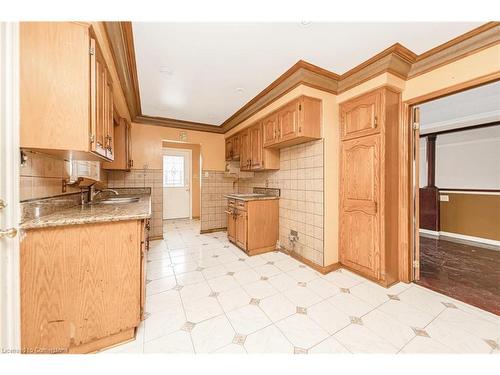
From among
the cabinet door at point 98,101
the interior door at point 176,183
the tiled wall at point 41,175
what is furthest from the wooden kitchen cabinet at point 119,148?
the interior door at point 176,183

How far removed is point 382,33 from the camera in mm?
1660

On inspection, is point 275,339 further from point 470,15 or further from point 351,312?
point 470,15

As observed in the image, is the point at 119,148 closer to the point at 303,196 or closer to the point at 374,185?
the point at 303,196

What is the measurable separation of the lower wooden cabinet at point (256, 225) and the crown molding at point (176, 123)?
201cm

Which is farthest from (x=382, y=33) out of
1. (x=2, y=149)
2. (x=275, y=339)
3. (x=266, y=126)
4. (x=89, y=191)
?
(x=89, y=191)

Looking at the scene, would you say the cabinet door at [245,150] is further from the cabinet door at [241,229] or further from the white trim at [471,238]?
the white trim at [471,238]

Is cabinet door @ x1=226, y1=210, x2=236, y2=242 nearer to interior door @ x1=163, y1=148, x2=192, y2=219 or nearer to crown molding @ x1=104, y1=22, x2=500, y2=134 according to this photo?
crown molding @ x1=104, y1=22, x2=500, y2=134

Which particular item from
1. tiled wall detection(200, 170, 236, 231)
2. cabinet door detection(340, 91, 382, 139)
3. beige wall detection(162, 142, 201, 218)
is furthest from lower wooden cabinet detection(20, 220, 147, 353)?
beige wall detection(162, 142, 201, 218)

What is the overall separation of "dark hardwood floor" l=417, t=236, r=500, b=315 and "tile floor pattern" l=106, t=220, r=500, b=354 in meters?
0.19

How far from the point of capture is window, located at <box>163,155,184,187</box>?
574 centimetres

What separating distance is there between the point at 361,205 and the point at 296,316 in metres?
1.46

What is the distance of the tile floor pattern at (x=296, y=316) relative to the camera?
136 cm

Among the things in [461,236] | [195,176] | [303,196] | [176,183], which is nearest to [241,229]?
[303,196]

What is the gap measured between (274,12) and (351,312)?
2.25 meters
